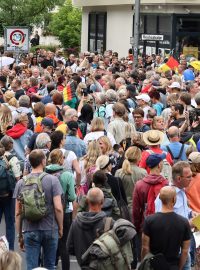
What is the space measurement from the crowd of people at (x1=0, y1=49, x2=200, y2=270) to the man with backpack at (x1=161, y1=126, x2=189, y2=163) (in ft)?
0.05

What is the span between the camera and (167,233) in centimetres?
891

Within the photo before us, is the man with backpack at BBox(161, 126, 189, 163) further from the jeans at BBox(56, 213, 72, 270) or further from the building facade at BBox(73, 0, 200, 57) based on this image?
the building facade at BBox(73, 0, 200, 57)

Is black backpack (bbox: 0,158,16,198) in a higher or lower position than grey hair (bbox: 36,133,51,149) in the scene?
lower

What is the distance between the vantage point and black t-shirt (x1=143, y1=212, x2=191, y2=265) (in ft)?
29.3

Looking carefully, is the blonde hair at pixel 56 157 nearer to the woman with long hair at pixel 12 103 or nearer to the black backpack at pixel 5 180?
the black backpack at pixel 5 180

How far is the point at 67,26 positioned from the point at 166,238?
45702 mm

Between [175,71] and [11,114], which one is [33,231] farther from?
[175,71]

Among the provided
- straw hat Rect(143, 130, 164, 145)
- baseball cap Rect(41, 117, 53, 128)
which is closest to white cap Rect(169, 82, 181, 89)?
baseball cap Rect(41, 117, 53, 128)

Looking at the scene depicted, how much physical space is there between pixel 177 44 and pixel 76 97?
21423mm

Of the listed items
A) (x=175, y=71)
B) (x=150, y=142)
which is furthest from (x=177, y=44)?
(x=150, y=142)

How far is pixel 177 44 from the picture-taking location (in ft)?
131

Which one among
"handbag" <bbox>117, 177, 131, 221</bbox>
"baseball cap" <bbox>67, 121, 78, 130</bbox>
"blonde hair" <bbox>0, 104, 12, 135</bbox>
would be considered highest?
"baseball cap" <bbox>67, 121, 78, 130</bbox>

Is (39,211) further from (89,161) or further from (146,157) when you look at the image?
(146,157)

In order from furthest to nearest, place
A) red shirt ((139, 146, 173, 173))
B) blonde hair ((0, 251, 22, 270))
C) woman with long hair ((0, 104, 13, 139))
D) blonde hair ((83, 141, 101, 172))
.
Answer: woman with long hair ((0, 104, 13, 139)), red shirt ((139, 146, 173, 173)), blonde hair ((83, 141, 101, 172)), blonde hair ((0, 251, 22, 270))
